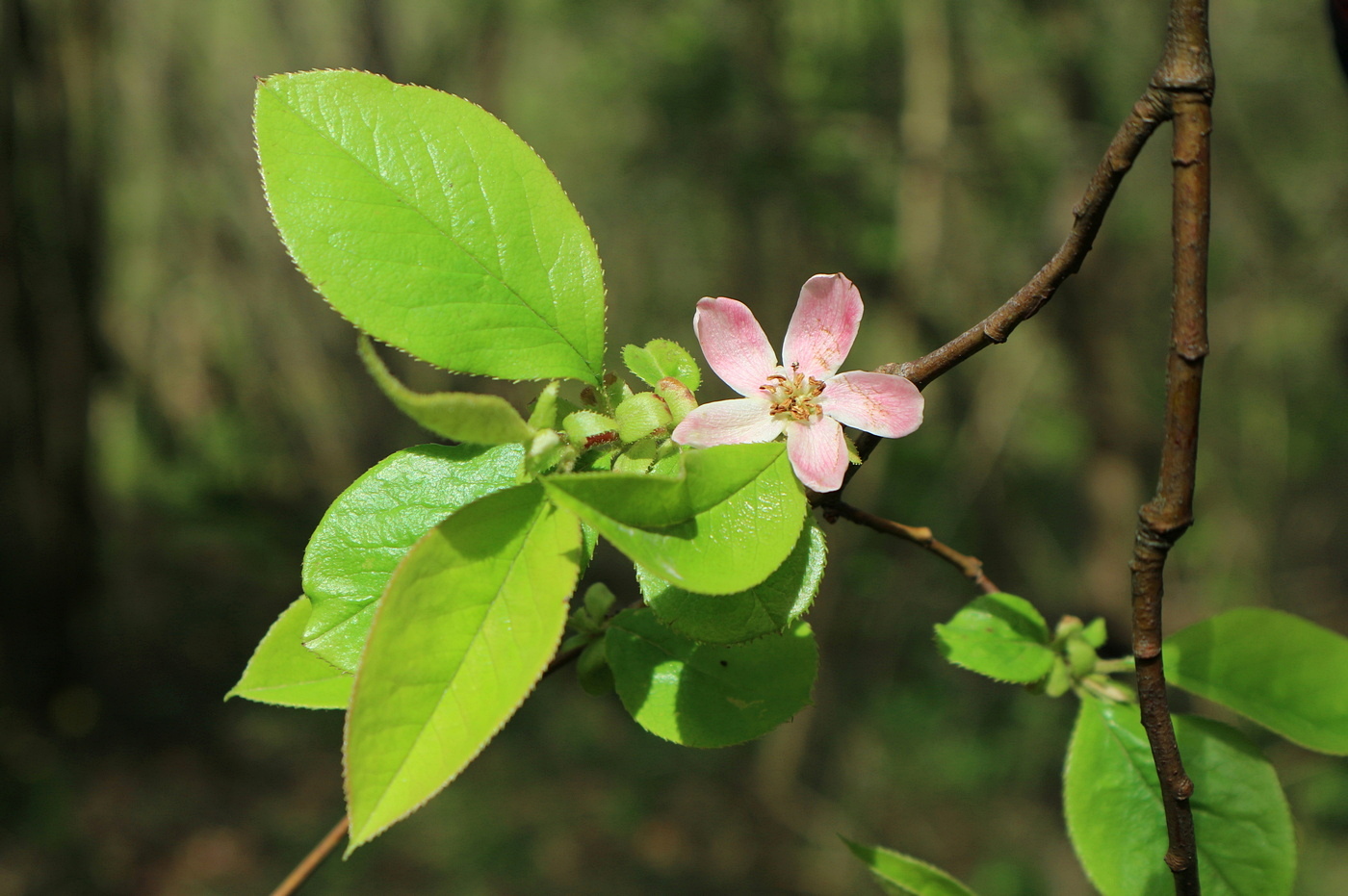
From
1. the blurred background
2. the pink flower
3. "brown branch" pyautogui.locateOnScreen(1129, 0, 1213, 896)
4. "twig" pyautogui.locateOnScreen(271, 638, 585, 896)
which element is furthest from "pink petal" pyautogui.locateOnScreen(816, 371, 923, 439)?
the blurred background

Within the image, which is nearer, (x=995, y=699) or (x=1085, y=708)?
(x=1085, y=708)

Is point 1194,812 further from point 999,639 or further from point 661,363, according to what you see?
point 661,363

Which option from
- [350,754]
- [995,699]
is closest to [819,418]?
[350,754]

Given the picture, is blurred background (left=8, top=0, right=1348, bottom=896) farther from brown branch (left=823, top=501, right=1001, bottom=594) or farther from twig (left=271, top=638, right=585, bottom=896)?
twig (left=271, top=638, right=585, bottom=896)

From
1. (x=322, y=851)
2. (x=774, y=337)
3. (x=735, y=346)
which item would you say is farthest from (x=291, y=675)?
(x=774, y=337)

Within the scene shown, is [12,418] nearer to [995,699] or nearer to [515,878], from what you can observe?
[515,878]

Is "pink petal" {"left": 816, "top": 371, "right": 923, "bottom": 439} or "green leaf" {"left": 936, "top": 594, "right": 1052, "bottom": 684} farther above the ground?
"pink petal" {"left": 816, "top": 371, "right": 923, "bottom": 439}
